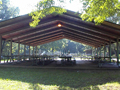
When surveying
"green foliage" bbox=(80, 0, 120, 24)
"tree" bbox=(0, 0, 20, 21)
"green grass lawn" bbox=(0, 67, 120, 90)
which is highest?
"tree" bbox=(0, 0, 20, 21)

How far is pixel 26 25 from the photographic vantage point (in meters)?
9.75

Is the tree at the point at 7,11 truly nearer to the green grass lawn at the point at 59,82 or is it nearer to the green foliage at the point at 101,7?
the green grass lawn at the point at 59,82

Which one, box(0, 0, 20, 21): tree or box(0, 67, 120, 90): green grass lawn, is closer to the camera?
box(0, 67, 120, 90): green grass lawn

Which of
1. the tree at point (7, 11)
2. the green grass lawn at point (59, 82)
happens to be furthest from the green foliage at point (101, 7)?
the tree at point (7, 11)

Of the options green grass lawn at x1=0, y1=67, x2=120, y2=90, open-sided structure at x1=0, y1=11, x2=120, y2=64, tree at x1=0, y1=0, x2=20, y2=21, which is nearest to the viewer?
green grass lawn at x1=0, y1=67, x2=120, y2=90

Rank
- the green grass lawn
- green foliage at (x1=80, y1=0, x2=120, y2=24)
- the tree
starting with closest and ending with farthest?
the green grass lawn < green foliage at (x1=80, y1=0, x2=120, y2=24) < the tree

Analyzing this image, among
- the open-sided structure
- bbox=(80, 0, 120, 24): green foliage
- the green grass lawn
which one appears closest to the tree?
the open-sided structure

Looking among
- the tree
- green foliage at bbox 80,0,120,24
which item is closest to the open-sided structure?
green foliage at bbox 80,0,120,24

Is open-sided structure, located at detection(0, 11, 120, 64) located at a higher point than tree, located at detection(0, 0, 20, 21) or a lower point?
lower

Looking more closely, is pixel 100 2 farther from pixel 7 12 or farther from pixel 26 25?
pixel 7 12

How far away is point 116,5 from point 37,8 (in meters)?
3.33

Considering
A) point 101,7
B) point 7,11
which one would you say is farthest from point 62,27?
point 7,11

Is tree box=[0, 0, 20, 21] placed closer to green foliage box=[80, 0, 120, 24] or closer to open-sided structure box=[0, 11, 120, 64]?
open-sided structure box=[0, 11, 120, 64]

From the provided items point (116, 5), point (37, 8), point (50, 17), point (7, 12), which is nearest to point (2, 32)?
point (50, 17)
